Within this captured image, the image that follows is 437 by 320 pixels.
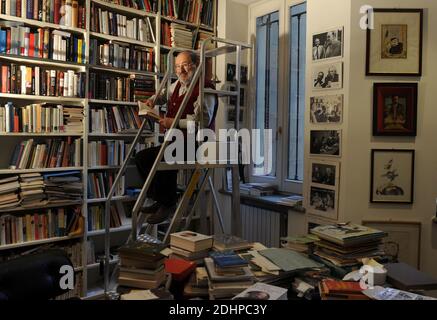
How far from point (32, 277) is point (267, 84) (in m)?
2.85

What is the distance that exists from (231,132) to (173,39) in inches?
41.2

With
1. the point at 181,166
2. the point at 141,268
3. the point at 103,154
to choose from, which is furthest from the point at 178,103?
the point at 141,268

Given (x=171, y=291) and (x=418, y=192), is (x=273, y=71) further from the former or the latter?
(x=171, y=291)

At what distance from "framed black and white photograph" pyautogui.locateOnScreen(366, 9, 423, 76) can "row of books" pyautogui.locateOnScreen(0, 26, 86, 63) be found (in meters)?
2.23

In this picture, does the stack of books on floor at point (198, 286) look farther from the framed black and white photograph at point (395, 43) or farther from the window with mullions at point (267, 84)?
the window with mullions at point (267, 84)

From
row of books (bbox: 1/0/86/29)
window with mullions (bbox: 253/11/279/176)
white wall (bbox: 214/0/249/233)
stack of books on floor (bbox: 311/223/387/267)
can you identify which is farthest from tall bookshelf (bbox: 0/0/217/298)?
stack of books on floor (bbox: 311/223/387/267)

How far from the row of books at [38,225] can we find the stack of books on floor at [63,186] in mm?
125

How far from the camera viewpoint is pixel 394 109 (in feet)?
8.69

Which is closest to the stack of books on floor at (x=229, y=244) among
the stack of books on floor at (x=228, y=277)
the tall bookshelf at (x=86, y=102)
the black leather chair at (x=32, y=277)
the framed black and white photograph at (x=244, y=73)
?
the stack of books on floor at (x=228, y=277)

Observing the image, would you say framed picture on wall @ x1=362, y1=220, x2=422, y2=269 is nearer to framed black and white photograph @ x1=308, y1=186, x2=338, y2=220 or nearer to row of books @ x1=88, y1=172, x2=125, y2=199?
framed black and white photograph @ x1=308, y1=186, x2=338, y2=220

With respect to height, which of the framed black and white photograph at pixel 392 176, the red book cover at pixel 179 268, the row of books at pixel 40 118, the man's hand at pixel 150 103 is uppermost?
the man's hand at pixel 150 103

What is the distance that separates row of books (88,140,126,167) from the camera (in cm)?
315

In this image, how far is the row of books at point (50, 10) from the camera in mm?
2746

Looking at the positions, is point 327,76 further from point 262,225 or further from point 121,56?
point 121,56
